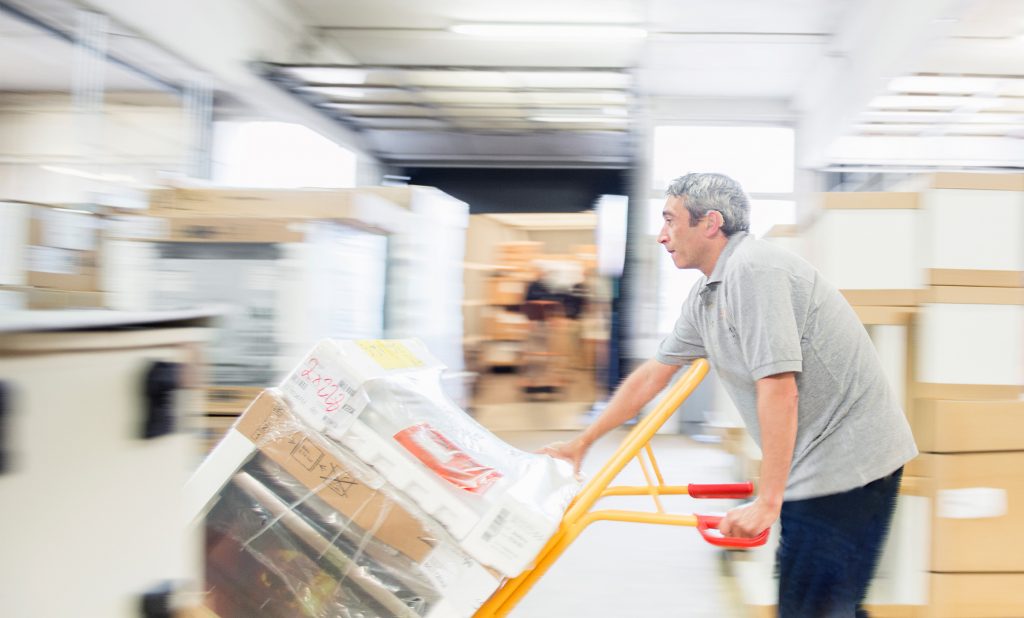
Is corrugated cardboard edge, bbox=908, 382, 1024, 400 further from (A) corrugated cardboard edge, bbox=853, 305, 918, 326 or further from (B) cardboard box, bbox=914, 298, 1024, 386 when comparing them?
(A) corrugated cardboard edge, bbox=853, 305, 918, 326

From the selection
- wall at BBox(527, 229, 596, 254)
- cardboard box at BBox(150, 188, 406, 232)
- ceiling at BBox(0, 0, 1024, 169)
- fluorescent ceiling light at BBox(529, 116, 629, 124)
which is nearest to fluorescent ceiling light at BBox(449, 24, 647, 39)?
ceiling at BBox(0, 0, 1024, 169)

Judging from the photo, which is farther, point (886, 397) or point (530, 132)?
point (530, 132)

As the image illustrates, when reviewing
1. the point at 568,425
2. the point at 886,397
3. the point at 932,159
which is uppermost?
the point at 932,159

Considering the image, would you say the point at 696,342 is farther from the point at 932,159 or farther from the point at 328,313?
the point at 932,159

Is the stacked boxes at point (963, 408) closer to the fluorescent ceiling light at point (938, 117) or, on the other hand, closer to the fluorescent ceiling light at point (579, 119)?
the fluorescent ceiling light at point (938, 117)

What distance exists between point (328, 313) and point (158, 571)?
179 cm

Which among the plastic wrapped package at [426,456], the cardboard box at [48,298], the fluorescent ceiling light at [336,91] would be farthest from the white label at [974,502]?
the fluorescent ceiling light at [336,91]

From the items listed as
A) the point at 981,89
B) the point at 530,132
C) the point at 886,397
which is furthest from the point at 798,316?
the point at 530,132

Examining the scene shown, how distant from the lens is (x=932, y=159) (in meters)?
7.53

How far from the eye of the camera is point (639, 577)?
3.34 m

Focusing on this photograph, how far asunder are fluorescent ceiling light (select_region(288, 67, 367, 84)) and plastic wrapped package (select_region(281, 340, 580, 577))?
4641mm

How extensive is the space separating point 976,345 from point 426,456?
1.71 metres

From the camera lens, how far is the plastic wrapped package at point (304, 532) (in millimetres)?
1654

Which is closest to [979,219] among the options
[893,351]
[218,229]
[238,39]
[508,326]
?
[893,351]
